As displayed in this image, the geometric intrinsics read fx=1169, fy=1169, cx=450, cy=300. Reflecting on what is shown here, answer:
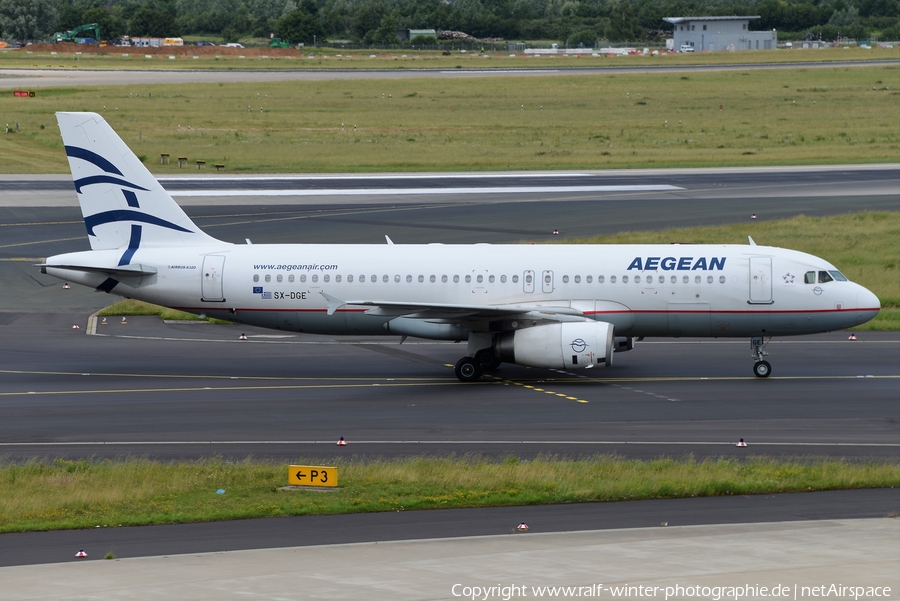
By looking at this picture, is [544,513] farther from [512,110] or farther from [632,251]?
[512,110]

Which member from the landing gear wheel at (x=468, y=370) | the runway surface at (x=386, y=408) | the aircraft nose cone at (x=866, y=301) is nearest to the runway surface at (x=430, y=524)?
the runway surface at (x=386, y=408)

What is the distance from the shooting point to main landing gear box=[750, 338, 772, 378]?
37.2 meters

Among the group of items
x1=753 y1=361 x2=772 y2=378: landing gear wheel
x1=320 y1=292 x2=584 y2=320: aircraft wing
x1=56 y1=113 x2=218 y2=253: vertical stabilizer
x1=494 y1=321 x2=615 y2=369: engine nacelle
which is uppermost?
x1=56 y1=113 x2=218 y2=253: vertical stabilizer

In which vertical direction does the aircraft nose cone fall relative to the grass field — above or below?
below

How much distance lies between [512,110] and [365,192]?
57640 mm

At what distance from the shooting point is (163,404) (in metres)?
33.9

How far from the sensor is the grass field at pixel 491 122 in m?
94.8

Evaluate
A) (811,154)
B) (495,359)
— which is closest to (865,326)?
(495,359)

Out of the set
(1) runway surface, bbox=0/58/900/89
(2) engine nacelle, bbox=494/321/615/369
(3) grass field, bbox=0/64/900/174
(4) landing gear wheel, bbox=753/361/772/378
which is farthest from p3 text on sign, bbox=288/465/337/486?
(1) runway surface, bbox=0/58/900/89

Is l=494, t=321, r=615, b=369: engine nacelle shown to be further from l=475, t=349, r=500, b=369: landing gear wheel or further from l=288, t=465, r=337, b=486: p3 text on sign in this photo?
l=288, t=465, r=337, b=486: p3 text on sign

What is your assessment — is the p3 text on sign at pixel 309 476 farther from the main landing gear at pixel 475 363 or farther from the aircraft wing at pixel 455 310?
the main landing gear at pixel 475 363

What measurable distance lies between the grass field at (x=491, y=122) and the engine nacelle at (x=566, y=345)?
181 ft

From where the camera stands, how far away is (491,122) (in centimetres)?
11956

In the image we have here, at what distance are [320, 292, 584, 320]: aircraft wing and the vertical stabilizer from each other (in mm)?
6879
